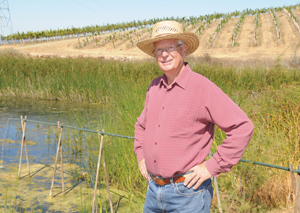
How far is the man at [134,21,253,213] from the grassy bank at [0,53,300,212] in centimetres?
93

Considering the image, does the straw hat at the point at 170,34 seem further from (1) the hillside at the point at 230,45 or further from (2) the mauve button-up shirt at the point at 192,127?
A: (1) the hillside at the point at 230,45

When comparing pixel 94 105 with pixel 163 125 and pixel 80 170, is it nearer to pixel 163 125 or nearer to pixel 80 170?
pixel 80 170

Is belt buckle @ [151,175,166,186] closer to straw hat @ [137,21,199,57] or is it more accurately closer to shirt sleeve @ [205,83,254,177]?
shirt sleeve @ [205,83,254,177]

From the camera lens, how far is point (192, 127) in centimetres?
142

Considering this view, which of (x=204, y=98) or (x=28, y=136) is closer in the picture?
(x=204, y=98)

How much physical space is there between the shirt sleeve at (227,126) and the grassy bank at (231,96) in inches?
36.5

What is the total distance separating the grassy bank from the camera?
109 inches

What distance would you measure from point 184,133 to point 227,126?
0.21 metres

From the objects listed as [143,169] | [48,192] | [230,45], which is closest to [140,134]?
[143,169]

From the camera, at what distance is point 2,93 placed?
9945mm

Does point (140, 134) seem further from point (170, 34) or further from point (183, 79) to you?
point (170, 34)

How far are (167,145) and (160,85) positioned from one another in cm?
35

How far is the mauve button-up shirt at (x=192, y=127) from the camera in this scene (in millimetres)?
1322

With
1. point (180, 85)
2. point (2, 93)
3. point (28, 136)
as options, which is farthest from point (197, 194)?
point (2, 93)
